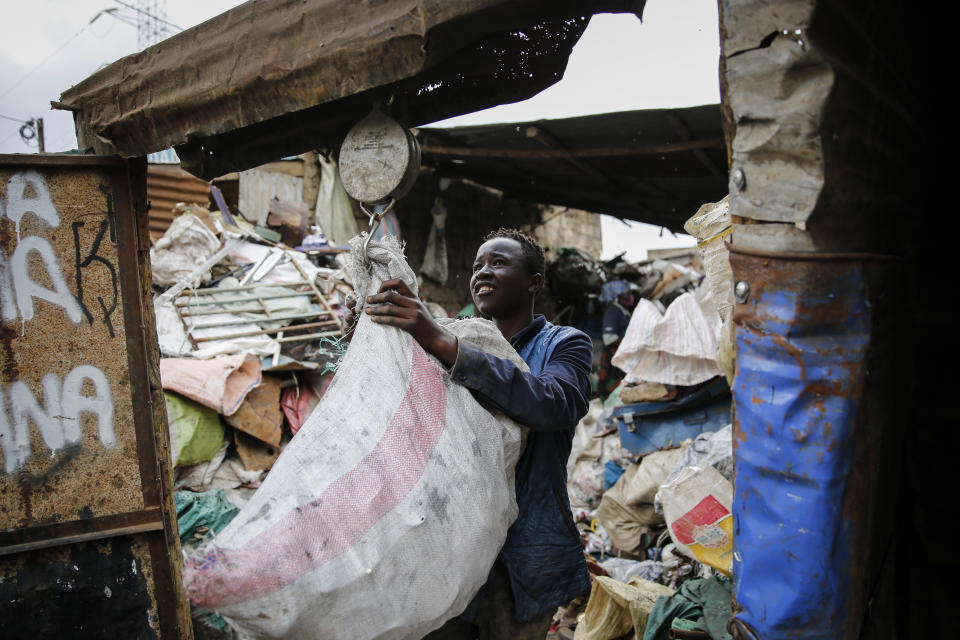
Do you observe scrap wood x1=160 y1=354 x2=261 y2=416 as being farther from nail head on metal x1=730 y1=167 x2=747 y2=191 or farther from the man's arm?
nail head on metal x1=730 y1=167 x2=747 y2=191

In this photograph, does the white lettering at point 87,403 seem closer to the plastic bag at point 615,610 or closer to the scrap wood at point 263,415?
the plastic bag at point 615,610

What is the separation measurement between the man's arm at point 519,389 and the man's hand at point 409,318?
1.6 inches

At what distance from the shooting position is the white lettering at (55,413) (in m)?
1.92

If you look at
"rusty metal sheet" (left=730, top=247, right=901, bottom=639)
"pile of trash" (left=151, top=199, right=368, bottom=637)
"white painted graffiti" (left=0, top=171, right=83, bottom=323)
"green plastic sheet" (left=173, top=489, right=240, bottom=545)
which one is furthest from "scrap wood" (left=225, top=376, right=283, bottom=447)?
"rusty metal sheet" (left=730, top=247, right=901, bottom=639)

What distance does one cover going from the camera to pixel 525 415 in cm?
151

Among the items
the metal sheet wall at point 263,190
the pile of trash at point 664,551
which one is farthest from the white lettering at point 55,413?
the metal sheet wall at point 263,190

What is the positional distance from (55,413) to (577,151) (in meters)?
4.56

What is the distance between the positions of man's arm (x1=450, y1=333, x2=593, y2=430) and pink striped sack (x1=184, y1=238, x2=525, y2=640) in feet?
0.14

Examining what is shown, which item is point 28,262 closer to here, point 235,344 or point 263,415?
point 263,415

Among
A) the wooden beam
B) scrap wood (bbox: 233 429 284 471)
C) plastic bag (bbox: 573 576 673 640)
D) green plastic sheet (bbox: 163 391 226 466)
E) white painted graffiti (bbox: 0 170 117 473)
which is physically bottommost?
plastic bag (bbox: 573 576 673 640)

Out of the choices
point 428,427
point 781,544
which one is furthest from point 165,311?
point 781,544

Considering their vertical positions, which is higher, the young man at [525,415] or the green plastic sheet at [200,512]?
the young man at [525,415]

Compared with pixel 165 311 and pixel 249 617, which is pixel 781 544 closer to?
pixel 249 617

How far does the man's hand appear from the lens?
1.46m
